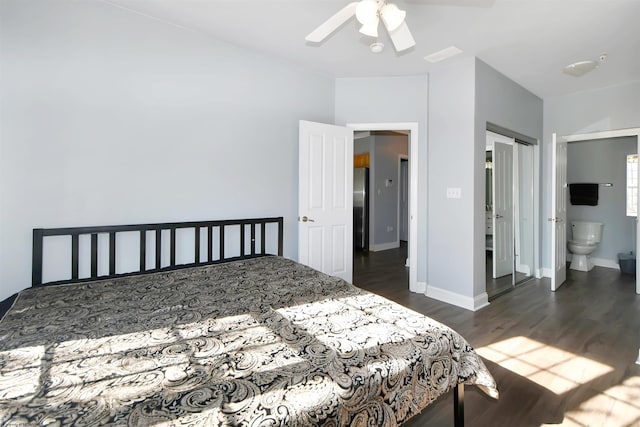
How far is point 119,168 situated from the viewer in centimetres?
241

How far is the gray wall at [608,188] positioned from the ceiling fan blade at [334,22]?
5.32 meters

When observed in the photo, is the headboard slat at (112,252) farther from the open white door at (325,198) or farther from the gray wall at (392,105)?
the gray wall at (392,105)

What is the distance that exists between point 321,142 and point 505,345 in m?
2.58

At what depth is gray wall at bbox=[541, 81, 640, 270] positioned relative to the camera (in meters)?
3.84

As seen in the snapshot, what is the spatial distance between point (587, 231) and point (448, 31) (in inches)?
170

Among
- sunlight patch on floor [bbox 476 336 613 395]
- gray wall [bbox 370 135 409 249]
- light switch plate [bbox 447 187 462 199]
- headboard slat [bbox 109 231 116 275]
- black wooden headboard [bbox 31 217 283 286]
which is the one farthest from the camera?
gray wall [bbox 370 135 409 249]

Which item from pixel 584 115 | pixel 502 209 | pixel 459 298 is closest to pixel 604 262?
pixel 502 209

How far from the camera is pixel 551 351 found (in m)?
2.36

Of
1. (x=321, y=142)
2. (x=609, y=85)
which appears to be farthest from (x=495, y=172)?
(x=321, y=142)

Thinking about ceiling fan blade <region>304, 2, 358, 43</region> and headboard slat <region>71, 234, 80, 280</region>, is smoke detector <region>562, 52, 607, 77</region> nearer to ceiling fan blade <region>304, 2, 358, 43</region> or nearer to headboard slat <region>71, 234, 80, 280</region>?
ceiling fan blade <region>304, 2, 358, 43</region>

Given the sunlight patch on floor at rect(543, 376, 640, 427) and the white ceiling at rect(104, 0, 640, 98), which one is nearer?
the sunlight patch on floor at rect(543, 376, 640, 427)

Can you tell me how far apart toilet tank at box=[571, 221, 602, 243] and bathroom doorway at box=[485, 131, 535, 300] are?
1.21 metres

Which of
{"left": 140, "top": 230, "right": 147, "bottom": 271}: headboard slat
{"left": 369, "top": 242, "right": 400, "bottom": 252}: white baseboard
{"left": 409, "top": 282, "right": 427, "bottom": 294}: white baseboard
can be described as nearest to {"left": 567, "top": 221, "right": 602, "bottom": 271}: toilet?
{"left": 409, "top": 282, "right": 427, "bottom": 294}: white baseboard

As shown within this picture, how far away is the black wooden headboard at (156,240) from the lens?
2.10m
